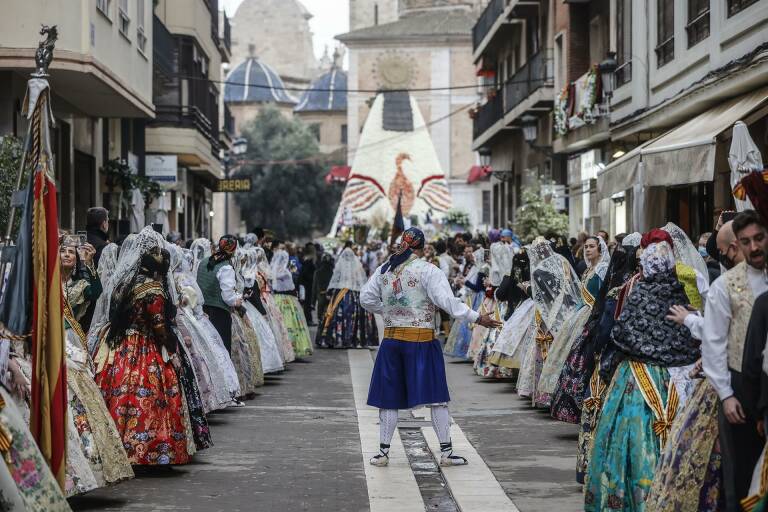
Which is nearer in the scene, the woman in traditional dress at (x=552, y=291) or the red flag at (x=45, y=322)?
the red flag at (x=45, y=322)

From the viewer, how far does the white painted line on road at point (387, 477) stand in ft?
30.3

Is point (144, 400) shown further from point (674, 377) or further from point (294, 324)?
point (294, 324)

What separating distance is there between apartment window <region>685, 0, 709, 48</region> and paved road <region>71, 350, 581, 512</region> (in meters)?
6.90

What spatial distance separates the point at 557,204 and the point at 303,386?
15011 millimetres

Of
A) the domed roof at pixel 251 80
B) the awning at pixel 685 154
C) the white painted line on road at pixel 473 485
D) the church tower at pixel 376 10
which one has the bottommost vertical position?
the white painted line on road at pixel 473 485

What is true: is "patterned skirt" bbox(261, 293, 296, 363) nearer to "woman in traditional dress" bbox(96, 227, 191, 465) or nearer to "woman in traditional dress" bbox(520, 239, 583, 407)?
"woman in traditional dress" bbox(520, 239, 583, 407)

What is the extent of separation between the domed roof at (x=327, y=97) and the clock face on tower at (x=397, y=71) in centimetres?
2740

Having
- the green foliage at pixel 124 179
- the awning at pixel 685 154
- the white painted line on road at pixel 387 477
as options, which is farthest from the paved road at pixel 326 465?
the green foliage at pixel 124 179

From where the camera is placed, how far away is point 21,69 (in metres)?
18.0

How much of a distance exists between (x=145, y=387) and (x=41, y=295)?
2.95m

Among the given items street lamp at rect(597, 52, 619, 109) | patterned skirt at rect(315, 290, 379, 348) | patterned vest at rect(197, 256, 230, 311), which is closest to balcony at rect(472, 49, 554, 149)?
street lamp at rect(597, 52, 619, 109)

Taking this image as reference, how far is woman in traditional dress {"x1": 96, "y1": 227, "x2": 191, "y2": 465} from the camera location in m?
10.3

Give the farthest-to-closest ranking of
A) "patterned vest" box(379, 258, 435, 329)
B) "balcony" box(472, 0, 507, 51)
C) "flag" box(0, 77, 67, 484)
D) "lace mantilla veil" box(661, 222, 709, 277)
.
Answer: "balcony" box(472, 0, 507, 51) < "patterned vest" box(379, 258, 435, 329) < "lace mantilla veil" box(661, 222, 709, 277) < "flag" box(0, 77, 67, 484)

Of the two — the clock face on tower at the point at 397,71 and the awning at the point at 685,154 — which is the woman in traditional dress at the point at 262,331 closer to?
the awning at the point at 685,154
